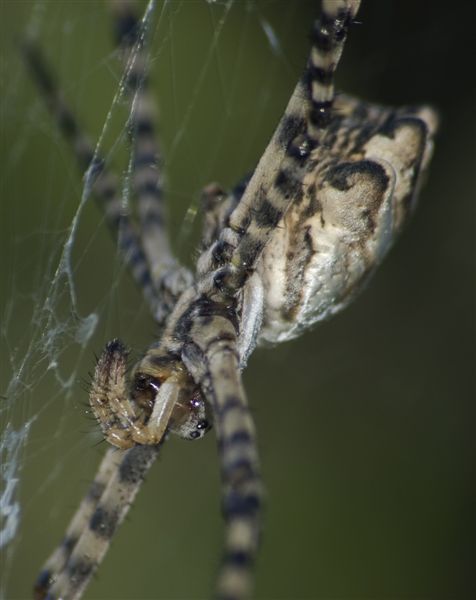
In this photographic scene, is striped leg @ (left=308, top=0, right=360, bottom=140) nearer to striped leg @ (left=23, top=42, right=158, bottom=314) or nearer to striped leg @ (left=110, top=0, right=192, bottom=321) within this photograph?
striped leg @ (left=110, top=0, right=192, bottom=321)

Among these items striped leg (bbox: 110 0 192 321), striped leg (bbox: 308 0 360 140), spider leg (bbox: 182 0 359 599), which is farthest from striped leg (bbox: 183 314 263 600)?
striped leg (bbox: 308 0 360 140)

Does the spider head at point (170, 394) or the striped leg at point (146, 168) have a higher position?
the striped leg at point (146, 168)

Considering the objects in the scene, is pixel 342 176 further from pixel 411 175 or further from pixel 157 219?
pixel 157 219

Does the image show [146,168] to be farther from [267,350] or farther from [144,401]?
[267,350]

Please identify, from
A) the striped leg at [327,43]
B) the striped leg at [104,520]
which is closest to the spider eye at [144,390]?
the striped leg at [104,520]

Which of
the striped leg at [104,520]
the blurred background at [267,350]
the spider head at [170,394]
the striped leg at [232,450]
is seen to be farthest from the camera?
the blurred background at [267,350]

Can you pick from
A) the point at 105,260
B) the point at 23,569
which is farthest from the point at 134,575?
the point at 105,260

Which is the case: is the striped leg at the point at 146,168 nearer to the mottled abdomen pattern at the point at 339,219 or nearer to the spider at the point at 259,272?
the spider at the point at 259,272
